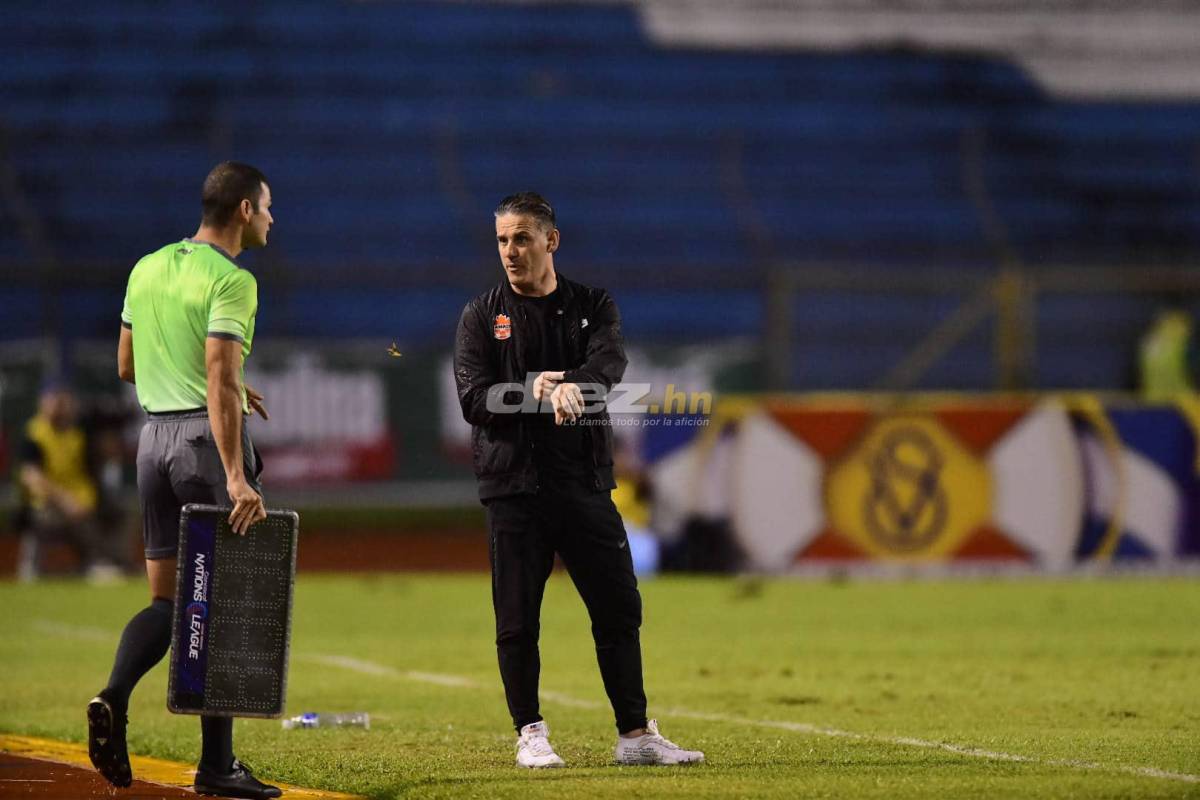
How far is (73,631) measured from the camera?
45.3 feet

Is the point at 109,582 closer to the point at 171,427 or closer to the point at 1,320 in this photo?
the point at 1,320

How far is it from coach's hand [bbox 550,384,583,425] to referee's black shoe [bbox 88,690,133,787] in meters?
A: 1.71

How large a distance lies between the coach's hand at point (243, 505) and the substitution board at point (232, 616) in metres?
0.04

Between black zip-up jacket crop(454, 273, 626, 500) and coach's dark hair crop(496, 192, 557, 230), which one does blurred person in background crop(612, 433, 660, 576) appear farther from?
coach's dark hair crop(496, 192, 557, 230)

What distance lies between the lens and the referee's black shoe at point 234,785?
665 cm

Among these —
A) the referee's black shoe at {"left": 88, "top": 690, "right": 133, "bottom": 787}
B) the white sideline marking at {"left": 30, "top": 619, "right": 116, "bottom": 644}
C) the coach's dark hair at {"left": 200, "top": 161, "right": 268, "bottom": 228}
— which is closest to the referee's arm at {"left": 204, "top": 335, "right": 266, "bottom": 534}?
the coach's dark hair at {"left": 200, "top": 161, "right": 268, "bottom": 228}

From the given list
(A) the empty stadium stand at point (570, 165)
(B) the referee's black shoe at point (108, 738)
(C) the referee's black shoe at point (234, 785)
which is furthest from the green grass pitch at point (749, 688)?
(A) the empty stadium stand at point (570, 165)

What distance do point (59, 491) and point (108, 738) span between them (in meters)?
12.4

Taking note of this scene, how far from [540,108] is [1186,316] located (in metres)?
8.29

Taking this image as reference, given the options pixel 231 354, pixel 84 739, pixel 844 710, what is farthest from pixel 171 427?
pixel 844 710

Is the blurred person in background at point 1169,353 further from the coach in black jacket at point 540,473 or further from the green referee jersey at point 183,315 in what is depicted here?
the green referee jersey at point 183,315

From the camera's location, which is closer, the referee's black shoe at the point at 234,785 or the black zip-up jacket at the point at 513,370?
the referee's black shoe at the point at 234,785

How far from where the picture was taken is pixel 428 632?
13.7 metres

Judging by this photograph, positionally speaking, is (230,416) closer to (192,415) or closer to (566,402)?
(192,415)
